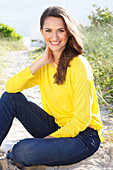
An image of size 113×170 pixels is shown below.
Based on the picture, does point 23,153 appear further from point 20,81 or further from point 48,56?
point 48,56

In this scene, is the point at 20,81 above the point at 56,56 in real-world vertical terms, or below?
below

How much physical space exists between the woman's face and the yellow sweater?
0.18m

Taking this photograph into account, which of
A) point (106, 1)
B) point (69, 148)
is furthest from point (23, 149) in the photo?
point (106, 1)

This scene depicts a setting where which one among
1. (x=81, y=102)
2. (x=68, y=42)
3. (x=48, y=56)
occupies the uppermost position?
(x=68, y=42)

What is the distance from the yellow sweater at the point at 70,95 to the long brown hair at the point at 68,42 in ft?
0.14

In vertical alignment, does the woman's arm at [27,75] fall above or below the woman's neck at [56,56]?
below

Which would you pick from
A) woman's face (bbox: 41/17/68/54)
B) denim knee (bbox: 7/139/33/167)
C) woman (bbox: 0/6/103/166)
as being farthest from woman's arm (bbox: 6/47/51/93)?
denim knee (bbox: 7/139/33/167)

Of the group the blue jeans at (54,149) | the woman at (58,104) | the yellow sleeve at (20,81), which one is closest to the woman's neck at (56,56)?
the woman at (58,104)

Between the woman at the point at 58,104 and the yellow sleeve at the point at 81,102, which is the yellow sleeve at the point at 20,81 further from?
the yellow sleeve at the point at 81,102

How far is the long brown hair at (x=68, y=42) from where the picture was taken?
72.1 inches

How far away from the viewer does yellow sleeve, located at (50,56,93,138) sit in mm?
1732

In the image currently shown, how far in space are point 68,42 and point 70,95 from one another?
409 millimetres

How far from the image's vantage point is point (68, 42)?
1.95 meters

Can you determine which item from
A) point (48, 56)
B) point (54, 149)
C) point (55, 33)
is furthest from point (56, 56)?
point (54, 149)
